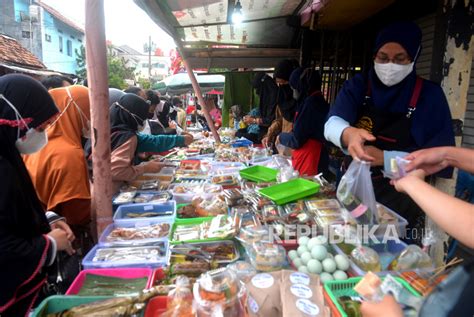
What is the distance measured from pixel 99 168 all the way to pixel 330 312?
187cm

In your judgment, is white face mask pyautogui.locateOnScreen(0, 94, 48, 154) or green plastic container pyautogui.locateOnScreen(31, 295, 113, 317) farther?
white face mask pyautogui.locateOnScreen(0, 94, 48, 154)

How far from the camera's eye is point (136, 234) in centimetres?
214

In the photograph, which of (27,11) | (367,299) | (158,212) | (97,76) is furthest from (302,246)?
(27,11)

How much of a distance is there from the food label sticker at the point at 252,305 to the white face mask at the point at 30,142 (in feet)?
5.34

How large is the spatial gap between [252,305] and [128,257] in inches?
36.3

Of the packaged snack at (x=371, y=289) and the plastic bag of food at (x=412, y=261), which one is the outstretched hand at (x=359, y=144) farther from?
the packaged snack at (x=371, y=289)

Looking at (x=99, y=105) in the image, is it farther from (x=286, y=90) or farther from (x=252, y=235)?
(x=286, y=90)

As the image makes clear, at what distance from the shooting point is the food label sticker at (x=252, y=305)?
1.24 meters

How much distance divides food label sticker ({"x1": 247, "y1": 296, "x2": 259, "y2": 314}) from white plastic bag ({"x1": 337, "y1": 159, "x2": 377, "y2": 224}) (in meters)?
0.93

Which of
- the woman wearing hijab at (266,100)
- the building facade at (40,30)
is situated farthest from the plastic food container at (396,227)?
the building facade at (40,30)

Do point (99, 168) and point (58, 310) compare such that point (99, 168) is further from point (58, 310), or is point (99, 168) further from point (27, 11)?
point (27, 11)

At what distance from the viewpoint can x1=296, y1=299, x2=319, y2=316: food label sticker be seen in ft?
3.86

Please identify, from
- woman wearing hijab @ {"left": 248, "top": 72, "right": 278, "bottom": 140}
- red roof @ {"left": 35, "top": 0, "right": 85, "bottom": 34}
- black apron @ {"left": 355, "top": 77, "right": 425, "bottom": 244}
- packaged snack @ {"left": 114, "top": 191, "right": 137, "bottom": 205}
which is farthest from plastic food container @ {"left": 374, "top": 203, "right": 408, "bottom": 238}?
red roof @ {"left": 35, "top": 0, "right": 85, "bottom": 34}

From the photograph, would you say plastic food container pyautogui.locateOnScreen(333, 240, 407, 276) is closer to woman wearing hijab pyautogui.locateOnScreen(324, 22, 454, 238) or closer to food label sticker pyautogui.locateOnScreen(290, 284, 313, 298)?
food label sticker pyautogui.locateOnScreen(290, 284, 313, 298)
